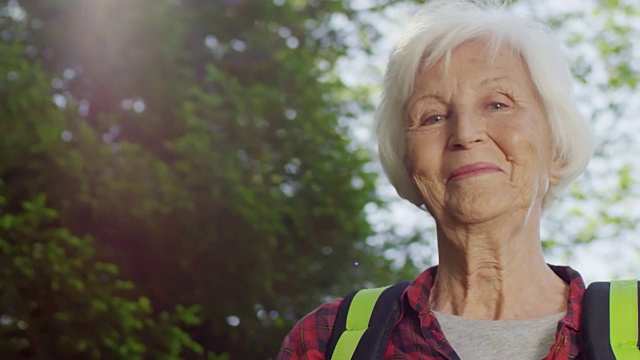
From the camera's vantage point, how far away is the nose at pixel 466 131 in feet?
5.28

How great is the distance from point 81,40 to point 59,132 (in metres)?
1.25

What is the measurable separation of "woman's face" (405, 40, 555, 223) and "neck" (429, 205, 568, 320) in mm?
42

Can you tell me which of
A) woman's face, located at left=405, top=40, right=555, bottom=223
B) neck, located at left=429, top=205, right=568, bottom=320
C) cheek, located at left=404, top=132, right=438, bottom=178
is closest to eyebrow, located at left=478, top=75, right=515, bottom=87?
woman's face, located at left=405, top=40, right=555, bottom=223

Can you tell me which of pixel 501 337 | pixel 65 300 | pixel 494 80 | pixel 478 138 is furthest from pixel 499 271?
pixel 65 300

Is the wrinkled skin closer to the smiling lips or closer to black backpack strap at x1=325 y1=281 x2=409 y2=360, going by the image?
the smiling lips

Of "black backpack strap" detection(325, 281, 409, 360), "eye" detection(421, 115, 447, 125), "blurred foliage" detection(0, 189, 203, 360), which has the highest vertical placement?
"blurred foliage" detection(0, 189, 203, 360)

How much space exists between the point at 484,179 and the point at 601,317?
1.04ft

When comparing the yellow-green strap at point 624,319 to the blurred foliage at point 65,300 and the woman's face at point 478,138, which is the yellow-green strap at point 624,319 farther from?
the blurred foliage at point 65,300

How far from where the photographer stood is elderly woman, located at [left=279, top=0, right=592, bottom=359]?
5.21 feet

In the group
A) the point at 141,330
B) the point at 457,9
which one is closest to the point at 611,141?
the point at 141,330

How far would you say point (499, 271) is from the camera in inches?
64.9

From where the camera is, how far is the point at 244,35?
317 inches

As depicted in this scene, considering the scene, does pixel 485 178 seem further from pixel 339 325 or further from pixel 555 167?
pixel 339 325

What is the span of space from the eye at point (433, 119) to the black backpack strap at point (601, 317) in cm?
41
